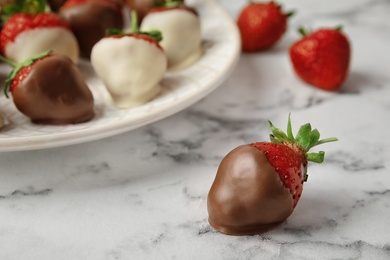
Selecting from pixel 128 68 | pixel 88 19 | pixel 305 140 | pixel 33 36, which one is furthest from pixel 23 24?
pixel 305 140

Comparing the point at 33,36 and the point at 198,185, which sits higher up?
the point at 33,36

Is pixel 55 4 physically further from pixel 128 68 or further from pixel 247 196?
pixel 247 196

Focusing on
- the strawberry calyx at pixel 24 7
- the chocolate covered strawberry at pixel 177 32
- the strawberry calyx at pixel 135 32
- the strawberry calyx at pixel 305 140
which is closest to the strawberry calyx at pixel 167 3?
the chocolate covered strawberry at pixel 177 32

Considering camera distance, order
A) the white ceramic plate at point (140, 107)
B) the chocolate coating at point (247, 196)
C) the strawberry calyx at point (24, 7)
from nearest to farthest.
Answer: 1. the chocolate coating at point (247, 196)
2. the white ceramic plate at point (140, 107)
3. the strawberry calyx at point (24, 7)

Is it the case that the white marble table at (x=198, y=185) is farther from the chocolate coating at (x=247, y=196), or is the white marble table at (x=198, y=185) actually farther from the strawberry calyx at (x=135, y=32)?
the strawberry calyx at (x=135, y=32)

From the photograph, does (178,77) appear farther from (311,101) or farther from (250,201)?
(250,201)

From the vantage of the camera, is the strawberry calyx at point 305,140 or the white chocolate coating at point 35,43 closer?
the strawberry calyx at point 305,140

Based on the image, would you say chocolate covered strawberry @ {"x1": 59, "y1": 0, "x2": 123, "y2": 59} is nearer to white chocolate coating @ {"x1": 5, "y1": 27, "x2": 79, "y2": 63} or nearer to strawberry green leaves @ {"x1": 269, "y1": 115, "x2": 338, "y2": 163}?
white chocolate coating @ {"x1": 5, "y1": 27, "x2": 79, "y2": 63}
